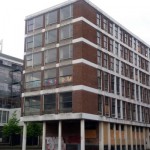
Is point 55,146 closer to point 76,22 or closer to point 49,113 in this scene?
point 49,113

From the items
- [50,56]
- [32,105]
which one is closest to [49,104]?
[32,105]

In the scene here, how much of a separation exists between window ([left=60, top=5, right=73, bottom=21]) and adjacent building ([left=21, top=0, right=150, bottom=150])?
143 mm

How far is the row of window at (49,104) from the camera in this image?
38416 mm

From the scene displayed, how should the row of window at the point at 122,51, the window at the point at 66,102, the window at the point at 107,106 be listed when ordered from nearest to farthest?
the window at the point at 66,102
the window at the point at 107,106
the row of window at the point at 122,51

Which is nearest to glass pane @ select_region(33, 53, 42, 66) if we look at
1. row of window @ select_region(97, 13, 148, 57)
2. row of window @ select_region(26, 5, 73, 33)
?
row of window @ select_region(26, 5, 73, 33)

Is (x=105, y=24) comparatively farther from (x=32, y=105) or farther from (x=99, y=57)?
(x=32, y=105)

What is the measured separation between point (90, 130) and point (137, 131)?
529 inches

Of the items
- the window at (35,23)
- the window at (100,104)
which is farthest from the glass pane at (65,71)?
the window at (35,23)

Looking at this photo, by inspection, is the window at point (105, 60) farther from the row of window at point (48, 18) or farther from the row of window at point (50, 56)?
the row of window at point (48, 18)

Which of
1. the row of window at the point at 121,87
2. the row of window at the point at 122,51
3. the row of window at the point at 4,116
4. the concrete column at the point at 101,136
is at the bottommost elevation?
the concrete column at the point at 101,136

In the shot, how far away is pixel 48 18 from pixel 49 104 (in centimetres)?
1311

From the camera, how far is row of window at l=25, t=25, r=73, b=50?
40.9 meters

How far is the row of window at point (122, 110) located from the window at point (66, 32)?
32.1ft

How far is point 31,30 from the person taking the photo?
150 feet
